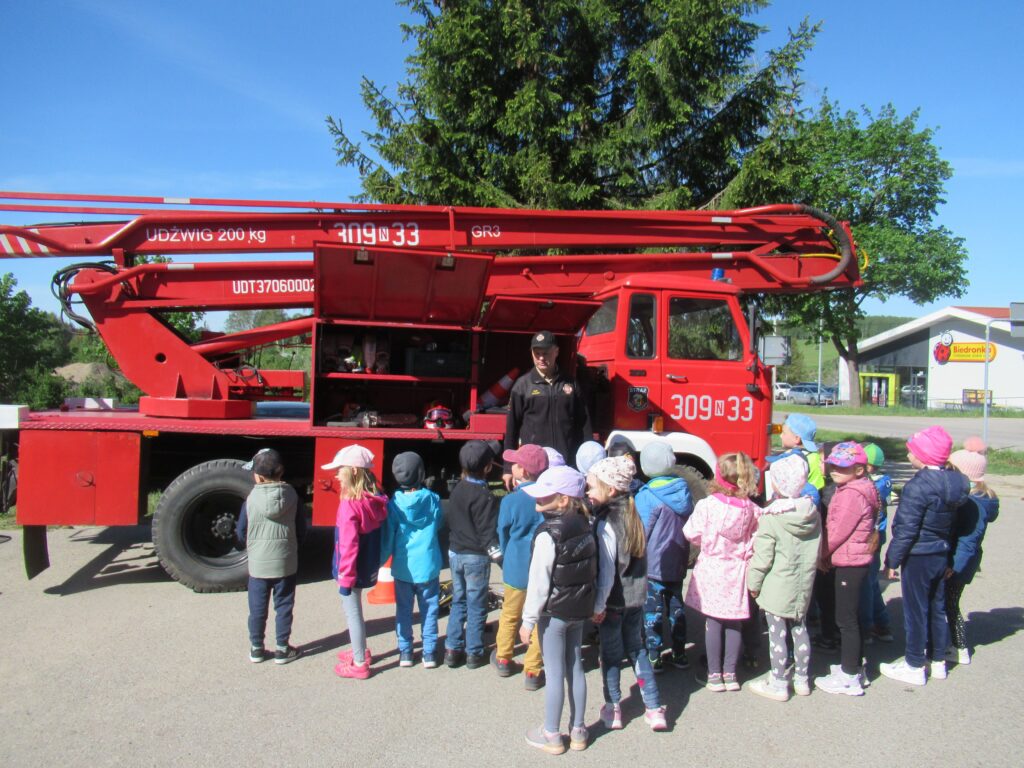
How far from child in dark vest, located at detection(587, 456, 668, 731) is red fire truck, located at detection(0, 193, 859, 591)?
2338mm

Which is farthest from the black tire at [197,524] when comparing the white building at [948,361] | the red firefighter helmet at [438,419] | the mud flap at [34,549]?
the white building at [948,361]

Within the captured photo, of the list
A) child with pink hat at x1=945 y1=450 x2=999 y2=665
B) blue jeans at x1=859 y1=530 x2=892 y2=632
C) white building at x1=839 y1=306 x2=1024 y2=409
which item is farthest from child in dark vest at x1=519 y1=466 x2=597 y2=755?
white building at x1=839 y1=306 x2=1024 y2=409

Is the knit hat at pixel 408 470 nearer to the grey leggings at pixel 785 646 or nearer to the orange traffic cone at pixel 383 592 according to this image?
the orange traffic cone at pixel 383 592

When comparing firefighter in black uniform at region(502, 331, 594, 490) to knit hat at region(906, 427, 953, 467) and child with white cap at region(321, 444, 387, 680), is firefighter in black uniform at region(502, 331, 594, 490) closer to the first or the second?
child with white cap at region(321, 444, 387, 680)

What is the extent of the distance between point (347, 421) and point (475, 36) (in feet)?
27.2

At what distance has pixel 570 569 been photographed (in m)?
3.48

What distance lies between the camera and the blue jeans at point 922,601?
14.8 feet

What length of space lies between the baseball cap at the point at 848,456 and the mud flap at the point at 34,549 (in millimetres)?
5918

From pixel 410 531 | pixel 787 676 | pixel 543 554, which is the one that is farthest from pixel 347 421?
pixel 787 676

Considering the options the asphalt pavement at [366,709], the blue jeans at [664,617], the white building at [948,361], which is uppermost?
the white building at [948,361]

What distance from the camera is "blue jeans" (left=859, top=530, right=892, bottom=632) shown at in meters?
4.47

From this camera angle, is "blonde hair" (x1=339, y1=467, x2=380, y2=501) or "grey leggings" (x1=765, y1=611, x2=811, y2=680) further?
"blonde hair" (x1=339, y1=467, x2=380, y2=501)

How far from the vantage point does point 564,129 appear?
40.0ft

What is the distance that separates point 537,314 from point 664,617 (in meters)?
2.70
